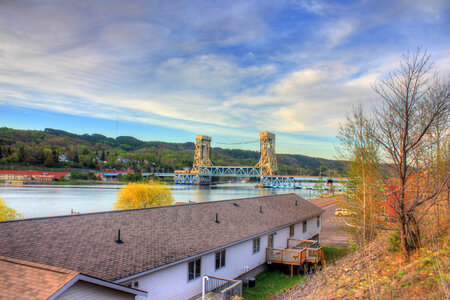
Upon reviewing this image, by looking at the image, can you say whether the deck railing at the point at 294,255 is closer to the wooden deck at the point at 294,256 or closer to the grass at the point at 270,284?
the wooden deck at the point at 294,256

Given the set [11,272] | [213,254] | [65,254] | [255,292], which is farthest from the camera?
[255,292]

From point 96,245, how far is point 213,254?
3859 mm

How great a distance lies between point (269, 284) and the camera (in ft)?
39.1

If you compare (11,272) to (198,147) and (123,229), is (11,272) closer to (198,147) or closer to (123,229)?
(123,229)

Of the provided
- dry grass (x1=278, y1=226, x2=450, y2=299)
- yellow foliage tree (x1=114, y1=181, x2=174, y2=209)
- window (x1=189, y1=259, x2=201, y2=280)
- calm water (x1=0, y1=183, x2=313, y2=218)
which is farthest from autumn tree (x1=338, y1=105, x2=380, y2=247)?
calm water (x1=0, y1=183, x2=313, y2=218)

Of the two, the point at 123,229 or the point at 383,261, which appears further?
the point at 123,229

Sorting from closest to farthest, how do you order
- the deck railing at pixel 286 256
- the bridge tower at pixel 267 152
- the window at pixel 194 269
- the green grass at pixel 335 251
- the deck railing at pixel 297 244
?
the window at pixel 194 269 < the deck railing at pixel 286 256 < the deck railing at pixel 297 244 < the green grass at pixel 335 251 < the bridge tower at pixel 267 152

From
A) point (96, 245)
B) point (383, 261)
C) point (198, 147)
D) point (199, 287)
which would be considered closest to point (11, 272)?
point (96, 245)

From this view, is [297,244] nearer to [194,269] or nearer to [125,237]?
[194,269]

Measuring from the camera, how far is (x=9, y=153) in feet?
401

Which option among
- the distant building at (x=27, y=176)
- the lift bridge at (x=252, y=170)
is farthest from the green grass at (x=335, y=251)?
the distant building at (x=27, y=176)

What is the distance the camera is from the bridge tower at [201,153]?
125000 mm

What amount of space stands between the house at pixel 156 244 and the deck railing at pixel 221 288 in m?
0.23

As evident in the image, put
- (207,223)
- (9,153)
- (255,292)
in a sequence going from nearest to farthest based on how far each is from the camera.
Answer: (255,292) < (207,223) < (9,153)
